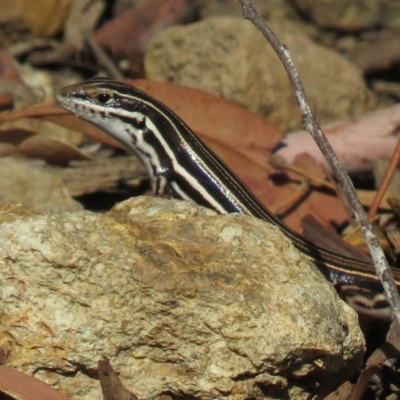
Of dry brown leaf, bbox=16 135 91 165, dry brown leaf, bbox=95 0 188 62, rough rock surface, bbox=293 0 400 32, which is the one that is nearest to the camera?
dry brown leaf, bbox=16 135 91 165

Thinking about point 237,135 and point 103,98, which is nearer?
point 103,98

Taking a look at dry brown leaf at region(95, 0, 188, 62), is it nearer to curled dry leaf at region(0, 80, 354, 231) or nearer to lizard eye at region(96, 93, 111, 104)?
curled dry leaf at region(0, 80, 354, 231)

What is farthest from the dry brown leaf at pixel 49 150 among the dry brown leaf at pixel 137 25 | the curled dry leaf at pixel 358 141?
the dry brown leaf at pixel 137 25

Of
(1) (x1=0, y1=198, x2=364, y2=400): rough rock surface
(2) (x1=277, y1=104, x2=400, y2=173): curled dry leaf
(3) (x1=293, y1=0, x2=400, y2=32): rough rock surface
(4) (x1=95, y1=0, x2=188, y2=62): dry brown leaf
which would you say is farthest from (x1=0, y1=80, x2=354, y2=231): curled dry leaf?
(1) (x1=0, y1=198, x2=364, y2=400): rough rock surface

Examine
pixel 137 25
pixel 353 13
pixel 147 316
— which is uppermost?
pixel 147 316

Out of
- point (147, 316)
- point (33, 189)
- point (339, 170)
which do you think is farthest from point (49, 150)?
point (147, 316)

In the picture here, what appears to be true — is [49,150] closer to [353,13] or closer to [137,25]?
[137,25]

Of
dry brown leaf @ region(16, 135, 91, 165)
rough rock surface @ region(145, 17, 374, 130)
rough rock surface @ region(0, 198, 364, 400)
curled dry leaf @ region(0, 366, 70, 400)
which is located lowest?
dry brown leaf @ region(16, 135, 91, 165)

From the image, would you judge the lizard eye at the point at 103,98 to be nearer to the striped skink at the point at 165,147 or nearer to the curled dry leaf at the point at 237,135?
the striped skink at the point at 165,147
